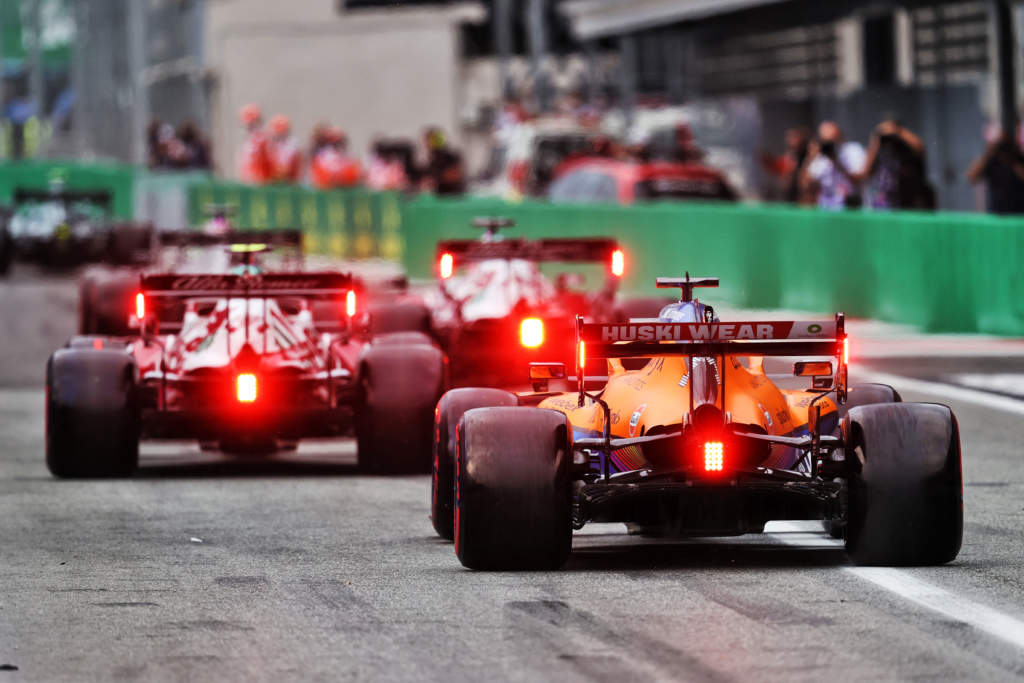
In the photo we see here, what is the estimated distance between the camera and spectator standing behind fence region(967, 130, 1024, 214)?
26422 millimetres

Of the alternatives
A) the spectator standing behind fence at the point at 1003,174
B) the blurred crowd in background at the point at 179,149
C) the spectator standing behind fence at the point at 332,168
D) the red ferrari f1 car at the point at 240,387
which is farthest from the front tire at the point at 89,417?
the blurred crowd in background at the point at 179,149

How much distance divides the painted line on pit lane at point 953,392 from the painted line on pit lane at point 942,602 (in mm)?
7305

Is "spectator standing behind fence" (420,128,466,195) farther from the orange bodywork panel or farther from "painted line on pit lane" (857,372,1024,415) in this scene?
the orange bodywork panel

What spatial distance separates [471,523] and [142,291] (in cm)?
509

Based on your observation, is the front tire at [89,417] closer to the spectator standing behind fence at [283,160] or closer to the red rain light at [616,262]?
the red rain light at [616,262]

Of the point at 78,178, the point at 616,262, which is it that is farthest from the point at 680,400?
the point at 78,178

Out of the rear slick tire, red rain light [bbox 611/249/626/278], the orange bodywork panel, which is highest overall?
red rain light [bbox 611/249/626/278]

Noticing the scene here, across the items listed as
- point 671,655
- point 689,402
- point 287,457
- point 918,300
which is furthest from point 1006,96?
point 671,655

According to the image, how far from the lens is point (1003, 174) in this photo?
2658cm

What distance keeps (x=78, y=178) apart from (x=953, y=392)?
44237 millimetres

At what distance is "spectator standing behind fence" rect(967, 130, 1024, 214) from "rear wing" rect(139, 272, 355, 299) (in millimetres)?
12835

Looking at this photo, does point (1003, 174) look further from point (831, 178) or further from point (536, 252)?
point (536, 252)

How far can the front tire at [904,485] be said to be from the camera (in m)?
10.0

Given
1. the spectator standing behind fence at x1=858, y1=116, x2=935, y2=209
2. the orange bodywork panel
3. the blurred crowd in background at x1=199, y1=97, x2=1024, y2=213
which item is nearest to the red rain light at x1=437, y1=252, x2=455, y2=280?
the orange bodywork panel
